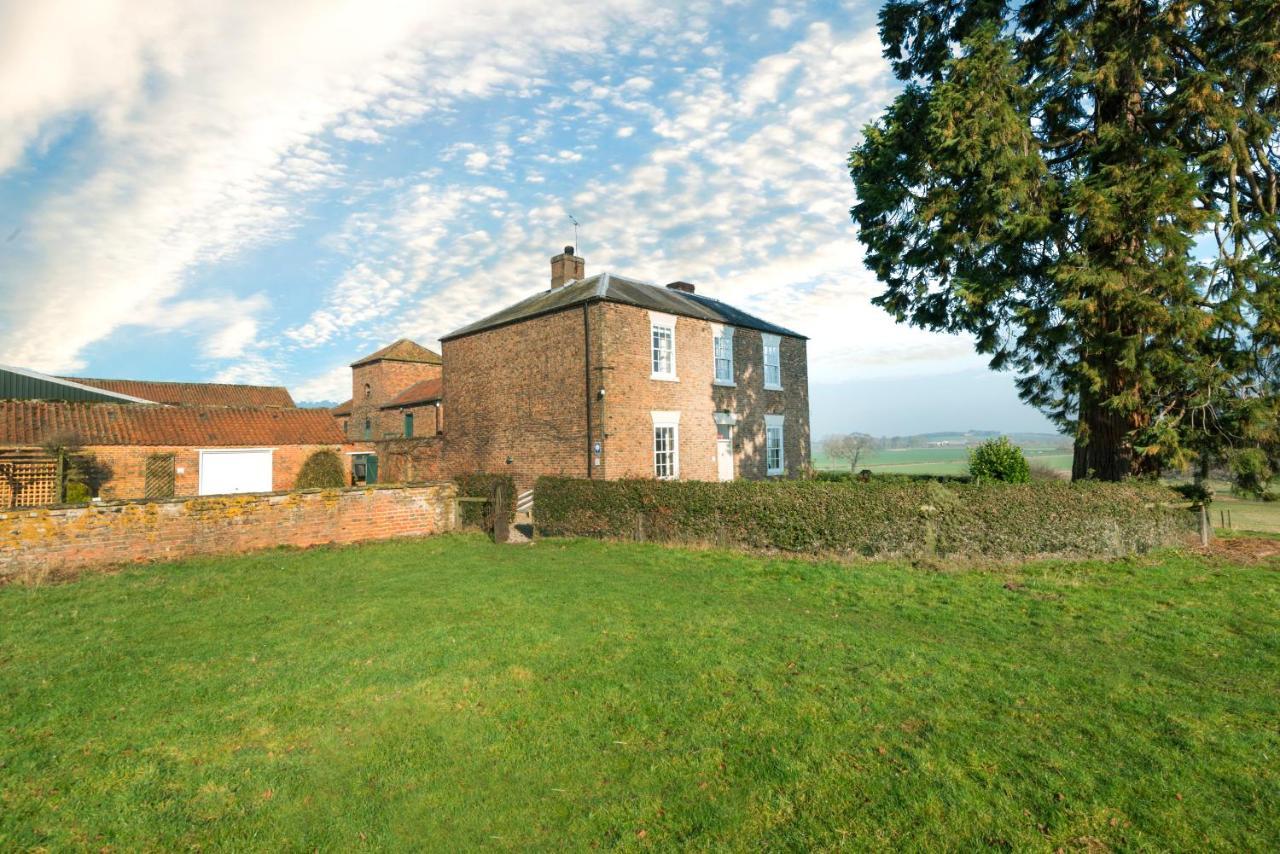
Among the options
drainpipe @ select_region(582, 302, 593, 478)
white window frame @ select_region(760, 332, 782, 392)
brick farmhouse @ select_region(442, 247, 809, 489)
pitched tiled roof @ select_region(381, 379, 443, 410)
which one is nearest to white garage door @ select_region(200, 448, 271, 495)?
brick farmhouse @ select_region(442, 247, 809, 489)

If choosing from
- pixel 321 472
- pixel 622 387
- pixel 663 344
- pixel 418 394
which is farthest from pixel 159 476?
pixel 663 344

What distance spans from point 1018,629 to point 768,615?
301cm

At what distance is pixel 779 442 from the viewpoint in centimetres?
2764

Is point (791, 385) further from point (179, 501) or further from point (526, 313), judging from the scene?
point (179, 501)

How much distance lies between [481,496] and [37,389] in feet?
60.2

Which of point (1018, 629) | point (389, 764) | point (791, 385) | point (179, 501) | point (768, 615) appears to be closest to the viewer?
point (389, 764)

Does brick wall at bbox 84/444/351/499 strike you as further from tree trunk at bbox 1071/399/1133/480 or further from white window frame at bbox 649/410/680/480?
tree trunk at bbox 1071/399/1133/480

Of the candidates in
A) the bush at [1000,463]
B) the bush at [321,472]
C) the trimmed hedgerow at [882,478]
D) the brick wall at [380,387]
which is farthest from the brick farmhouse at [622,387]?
the brick wall at [380,387]

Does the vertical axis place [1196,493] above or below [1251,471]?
below

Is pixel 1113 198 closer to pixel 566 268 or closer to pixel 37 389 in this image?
pixel 566 268

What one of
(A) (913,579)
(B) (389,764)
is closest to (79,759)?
(B) (389,764)

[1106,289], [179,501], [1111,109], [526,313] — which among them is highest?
[1111,109]

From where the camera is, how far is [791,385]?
28625 millimetres

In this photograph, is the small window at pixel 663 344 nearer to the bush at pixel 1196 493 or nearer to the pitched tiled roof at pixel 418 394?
the bush at pixel 1196 493
